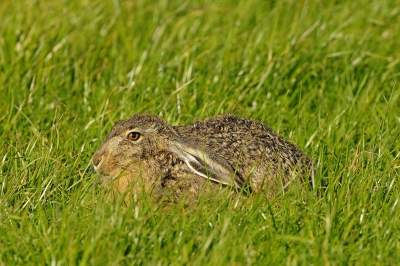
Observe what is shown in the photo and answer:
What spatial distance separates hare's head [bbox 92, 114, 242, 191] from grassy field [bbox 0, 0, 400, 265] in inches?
7.3

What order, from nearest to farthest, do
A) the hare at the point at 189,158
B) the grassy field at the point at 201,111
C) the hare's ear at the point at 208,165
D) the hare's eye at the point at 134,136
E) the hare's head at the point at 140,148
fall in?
the grassy field at the point at 201,111 < the hare's ear at the point at 208,165 < the hare at the point at 189,158 < the hare's head at the point at 140,148 < the hare's eye at the point at 134,136

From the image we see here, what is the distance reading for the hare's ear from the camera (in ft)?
17.1

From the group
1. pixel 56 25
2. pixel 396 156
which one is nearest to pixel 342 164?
pixel 396 156

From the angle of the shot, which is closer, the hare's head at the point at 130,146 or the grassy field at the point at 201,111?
the grassy field at the point at 201,111

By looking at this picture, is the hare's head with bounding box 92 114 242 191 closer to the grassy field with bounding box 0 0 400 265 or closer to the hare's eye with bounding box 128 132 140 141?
the hare's eye with bounding box 128 132 140 141

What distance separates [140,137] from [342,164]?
4.61 ft

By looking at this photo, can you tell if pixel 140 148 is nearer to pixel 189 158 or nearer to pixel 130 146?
pixel 130 146

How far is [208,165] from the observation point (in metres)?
5.31

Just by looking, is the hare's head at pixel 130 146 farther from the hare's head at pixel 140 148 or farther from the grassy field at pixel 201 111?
the grassy field at pixel 201 111

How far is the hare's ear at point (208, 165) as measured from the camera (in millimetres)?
5215

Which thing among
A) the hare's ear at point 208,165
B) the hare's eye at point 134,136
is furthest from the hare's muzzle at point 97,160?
the hare's ear at point 208,165

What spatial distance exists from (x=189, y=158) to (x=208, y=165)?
175mm

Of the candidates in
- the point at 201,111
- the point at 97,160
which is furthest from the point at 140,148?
the point at 201,111

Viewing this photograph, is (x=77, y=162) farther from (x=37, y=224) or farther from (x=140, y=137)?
(x=37, y=224)
